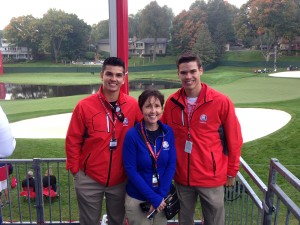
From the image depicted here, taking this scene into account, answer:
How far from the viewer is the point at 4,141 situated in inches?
80.7

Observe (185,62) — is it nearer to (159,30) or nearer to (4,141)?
(4,141)

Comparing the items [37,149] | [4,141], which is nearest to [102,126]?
[4,141]

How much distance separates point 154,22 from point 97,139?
155 feet

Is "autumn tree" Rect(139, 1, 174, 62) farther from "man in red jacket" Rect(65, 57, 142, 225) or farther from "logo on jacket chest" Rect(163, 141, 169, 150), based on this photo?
"logo on jacket chest" Rect(163, 141, 169, 150)

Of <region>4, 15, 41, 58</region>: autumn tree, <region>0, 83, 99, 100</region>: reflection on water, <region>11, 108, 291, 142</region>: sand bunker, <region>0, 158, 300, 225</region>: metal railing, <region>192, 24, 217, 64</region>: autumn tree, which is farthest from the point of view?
<region>192, 24, 217, 64</region>: autumn tree

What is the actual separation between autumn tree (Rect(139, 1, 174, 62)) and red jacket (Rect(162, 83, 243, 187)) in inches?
1805

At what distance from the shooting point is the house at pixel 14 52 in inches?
1678

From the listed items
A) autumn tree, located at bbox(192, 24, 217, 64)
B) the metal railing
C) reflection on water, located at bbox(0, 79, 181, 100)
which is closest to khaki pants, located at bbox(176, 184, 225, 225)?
the metal railing

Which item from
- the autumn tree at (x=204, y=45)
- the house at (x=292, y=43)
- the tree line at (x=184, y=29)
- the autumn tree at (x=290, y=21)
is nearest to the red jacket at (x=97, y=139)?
the tree line at (x=184, y=29)

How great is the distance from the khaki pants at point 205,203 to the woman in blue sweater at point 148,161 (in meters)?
0.29

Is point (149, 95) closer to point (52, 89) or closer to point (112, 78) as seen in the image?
point (112, 78)

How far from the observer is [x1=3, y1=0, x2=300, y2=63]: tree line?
1559 inches

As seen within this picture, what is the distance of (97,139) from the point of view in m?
2.73

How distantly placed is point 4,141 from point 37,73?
45.7 meters
